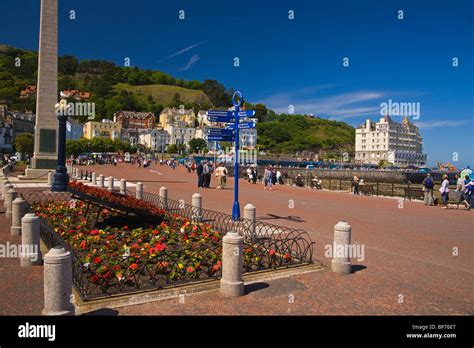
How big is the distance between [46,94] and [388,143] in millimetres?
133619

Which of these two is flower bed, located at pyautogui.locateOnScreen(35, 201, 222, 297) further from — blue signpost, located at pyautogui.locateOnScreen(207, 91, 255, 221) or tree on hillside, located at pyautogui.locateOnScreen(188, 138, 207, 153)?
tree on hillside, located at pyautogui.locateOnScreen(188, 138, 207, 153)

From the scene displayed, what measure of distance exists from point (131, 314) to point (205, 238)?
13.4 feet

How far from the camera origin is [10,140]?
9731cm

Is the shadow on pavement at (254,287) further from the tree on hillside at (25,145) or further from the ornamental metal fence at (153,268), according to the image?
the tree on hillside at (25,145)

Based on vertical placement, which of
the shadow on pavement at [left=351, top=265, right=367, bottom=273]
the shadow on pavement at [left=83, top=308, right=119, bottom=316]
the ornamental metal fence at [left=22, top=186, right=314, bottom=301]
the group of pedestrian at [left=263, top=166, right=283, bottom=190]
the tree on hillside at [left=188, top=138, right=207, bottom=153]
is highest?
the tree on hillside at [left=188, top=138, right=207, bottom=153]

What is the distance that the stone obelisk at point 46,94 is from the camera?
26.5 metres

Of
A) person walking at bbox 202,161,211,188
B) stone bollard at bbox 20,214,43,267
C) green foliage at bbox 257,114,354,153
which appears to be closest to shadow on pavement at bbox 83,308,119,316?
stone bollard at bbox 20,214,43,267

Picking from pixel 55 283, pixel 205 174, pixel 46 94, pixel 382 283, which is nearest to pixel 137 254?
pixel 55 283

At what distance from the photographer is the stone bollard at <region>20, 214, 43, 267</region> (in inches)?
289

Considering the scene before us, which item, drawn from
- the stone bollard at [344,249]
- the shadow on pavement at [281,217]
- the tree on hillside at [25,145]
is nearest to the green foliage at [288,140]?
the tree on hillside at [25,145]

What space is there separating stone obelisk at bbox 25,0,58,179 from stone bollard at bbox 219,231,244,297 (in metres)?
25.0

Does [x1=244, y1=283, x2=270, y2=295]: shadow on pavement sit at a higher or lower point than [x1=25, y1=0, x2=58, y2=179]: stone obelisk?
lower

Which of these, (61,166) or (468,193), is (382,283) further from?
(61,166)

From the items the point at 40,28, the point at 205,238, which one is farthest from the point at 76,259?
the point at 40,28
